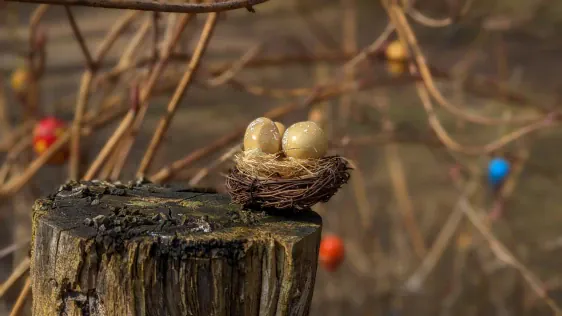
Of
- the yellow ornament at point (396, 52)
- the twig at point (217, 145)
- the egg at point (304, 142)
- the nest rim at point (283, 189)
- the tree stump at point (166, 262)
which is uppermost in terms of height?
the yellow ornament at point (396, 52)

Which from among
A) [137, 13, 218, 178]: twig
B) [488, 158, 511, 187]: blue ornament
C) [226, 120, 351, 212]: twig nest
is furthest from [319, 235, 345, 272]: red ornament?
[226, 120, 351, 212]: twig nest

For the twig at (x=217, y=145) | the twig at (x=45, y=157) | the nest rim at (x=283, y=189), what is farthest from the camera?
the twig at (x=45, y=157)

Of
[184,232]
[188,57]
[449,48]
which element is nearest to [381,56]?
[188,57]

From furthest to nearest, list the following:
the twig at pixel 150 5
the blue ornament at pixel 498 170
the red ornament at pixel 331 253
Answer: the blue ornament at pixel 498 170, the red ornament at pixel 331 253, the twig at pixel 150 5

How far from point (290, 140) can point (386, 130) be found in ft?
4.99

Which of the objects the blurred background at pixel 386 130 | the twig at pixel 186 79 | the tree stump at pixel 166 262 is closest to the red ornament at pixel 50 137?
the blurred background at pixel 386 130

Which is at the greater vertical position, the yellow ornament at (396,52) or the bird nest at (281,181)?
the yellow ornament at (396,52)

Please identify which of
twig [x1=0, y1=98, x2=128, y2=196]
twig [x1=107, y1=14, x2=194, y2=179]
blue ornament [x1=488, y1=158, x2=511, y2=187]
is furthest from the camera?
blue ornament [x1=488, y1=158, x2=511, y2=187]

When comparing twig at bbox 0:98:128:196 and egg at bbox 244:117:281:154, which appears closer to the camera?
egg at bbox 244:117:281:154

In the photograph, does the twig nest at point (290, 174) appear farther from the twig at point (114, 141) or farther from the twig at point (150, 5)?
the twig at point (114, 141)

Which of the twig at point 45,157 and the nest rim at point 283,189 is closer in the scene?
the nest rim at point 283,189

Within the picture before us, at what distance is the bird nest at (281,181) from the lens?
1191 millimetres

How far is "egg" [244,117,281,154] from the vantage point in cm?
125

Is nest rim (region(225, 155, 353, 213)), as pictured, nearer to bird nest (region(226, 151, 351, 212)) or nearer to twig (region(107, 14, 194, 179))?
bird nest (region(226, 151, 351, 212))
